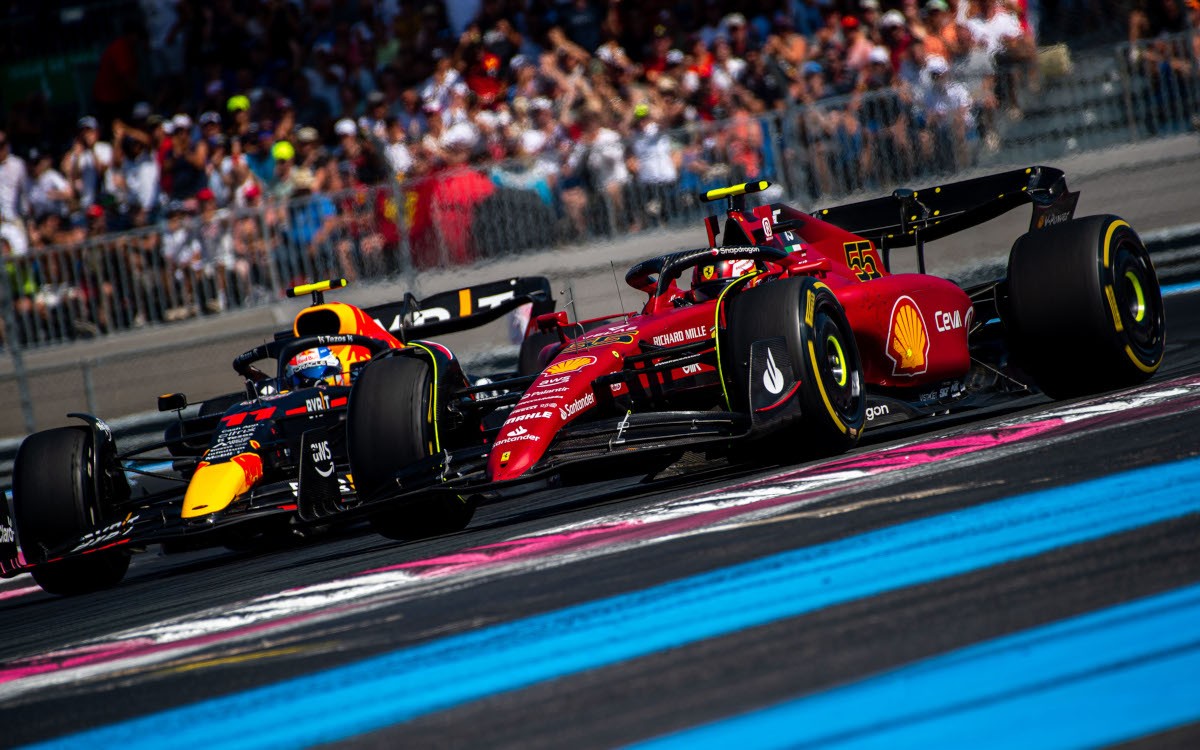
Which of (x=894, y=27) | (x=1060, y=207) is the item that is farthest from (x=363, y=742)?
(x=894, y=27)

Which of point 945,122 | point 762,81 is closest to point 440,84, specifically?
point 762,81

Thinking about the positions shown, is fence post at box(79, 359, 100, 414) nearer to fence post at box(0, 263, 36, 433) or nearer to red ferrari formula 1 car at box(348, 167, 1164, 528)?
fence post at box(0, 263, 36, 433)

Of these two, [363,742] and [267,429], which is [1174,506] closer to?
[363,742]

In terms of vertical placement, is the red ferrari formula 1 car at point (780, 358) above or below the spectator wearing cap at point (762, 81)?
below

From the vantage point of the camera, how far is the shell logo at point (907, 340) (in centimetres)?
758

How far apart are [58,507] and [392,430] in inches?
90.5

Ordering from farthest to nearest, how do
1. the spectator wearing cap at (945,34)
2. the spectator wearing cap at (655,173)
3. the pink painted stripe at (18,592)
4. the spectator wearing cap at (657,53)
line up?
the spectator wearing cap at (657,53)
the spectator wearing cap at (945,34)
the spectator wearing cap at (655,173)
the pink painted stripe at (18,592)

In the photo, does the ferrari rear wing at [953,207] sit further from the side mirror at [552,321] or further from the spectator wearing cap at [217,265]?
the spectator wearing cap at [217,265]

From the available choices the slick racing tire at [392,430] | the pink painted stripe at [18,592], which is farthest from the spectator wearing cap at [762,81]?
the pink painted stripe at [18,592]

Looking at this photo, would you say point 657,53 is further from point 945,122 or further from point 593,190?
point 945,122

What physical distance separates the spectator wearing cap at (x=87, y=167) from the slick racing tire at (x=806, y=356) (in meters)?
11.4

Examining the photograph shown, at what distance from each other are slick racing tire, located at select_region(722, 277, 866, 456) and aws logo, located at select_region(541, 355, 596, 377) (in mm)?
713

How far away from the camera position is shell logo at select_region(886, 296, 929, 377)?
7582 millimetres

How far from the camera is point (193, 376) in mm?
12938
